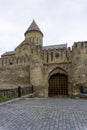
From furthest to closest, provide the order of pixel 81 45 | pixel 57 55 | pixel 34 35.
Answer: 1. pixel 34 35
2. pixel 57 55
3. pixel 81 45

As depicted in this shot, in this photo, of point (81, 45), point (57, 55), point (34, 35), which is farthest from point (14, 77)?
point (34, 35)

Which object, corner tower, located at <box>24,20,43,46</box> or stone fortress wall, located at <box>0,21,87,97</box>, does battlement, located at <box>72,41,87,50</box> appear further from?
corner tower, located at <box>24,20,43,46</box>

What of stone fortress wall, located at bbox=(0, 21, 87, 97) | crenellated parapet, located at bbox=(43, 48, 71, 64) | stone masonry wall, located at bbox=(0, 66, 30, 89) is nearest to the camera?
stone fortress wall, located at bbox=(0, 21, 87, 97)

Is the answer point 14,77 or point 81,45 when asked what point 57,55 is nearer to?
point 81,45

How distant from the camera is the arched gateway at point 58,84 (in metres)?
15.3

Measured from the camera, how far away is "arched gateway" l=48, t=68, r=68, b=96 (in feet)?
50.2

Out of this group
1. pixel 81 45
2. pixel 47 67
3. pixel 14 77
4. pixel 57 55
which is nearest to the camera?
pixel 81 45

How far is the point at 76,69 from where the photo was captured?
14000mm

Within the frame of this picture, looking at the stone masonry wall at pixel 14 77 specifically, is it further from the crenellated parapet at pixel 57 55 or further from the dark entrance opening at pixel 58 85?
the crenellated parapet at pixel 57 55

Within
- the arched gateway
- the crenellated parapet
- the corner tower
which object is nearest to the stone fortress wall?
the crenellated parapet

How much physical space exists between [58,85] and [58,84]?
0.30 ft

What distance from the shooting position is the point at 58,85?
15.5 m

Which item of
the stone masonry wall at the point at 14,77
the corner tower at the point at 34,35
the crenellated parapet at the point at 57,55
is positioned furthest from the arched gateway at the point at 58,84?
the corner tower at the point at 34,35

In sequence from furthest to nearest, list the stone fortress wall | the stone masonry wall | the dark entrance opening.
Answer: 1. the stone masonry wall
2. the dark entrance opening
3. the stone fortress wall
